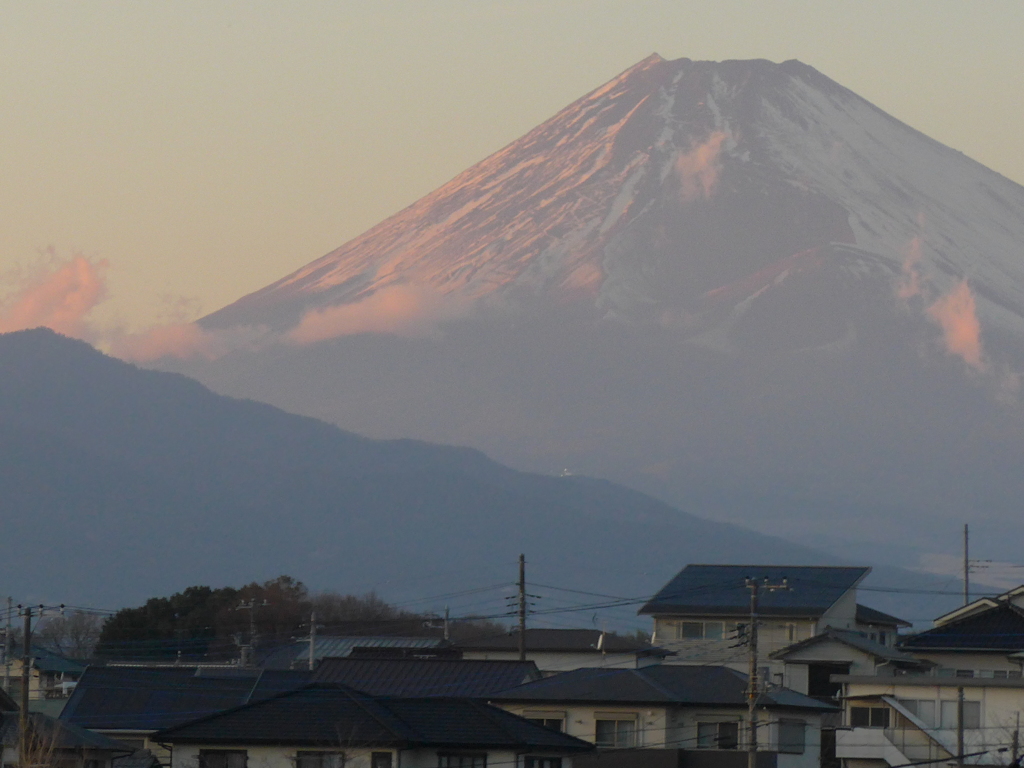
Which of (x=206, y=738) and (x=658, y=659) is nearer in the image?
(x=206, y=738)

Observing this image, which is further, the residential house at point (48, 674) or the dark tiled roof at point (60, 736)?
the residential house at point (48, 674)

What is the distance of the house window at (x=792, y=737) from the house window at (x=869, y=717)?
1497 millimetres

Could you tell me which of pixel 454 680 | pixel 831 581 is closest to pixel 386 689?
pixel 454 680

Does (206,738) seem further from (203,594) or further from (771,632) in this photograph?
(203,594)

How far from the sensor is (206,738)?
39.6m

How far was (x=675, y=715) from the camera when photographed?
46125mm

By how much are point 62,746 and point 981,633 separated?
23.9m

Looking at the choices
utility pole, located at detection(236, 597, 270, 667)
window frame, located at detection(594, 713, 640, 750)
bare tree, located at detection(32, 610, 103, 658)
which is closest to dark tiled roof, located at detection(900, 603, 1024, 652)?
window frame, located at detection(594, 713, 640, 750)

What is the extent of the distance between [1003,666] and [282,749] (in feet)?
68.9

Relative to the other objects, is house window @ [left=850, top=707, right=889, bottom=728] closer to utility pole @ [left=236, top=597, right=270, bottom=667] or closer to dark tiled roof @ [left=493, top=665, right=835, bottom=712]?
dark tiled roof @ [left=493, top=665, right=835, bottom=712]

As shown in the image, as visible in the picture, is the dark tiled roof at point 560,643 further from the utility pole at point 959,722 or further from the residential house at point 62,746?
the residential house at point 62,746

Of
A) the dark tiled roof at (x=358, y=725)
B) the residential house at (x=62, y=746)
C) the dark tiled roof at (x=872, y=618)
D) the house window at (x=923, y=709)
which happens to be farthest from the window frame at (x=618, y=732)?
the dark tiled roof at (x=872, y=618)

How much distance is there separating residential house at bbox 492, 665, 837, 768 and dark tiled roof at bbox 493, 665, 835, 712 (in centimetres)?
2

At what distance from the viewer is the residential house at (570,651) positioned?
197ft
